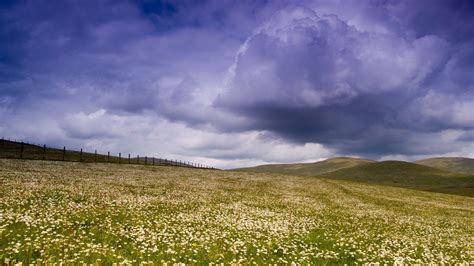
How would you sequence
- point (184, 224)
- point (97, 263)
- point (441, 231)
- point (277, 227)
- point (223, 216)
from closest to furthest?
1. point (97, 263)
2. point (184, 224)
3. point (277, 227)
4. point (223, 216)
5. point (441, 231)

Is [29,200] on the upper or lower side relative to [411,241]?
upper

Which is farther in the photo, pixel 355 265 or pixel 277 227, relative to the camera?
pixel 277 227

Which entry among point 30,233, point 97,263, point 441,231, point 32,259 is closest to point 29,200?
point 30,233

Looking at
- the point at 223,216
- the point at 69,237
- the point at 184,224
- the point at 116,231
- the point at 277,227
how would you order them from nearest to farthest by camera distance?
the point at 69,237, the point at 116,231, the point at 184,224, the point at 277,227, the point at 223,216

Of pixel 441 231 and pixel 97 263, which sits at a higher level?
pixel 97 263

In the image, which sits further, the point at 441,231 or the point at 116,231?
the point at 441,231

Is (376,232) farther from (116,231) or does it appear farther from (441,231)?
(116,231)

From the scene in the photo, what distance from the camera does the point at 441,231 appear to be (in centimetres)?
2448

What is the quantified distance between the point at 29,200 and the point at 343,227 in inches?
749

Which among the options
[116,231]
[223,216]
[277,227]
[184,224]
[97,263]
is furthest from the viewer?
[223,216]

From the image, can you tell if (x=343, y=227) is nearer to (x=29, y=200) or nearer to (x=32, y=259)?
(x=32, y=259)

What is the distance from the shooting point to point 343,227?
2155 cm

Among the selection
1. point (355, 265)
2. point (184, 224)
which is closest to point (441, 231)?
point (355, 265)

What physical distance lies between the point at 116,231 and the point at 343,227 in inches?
537
